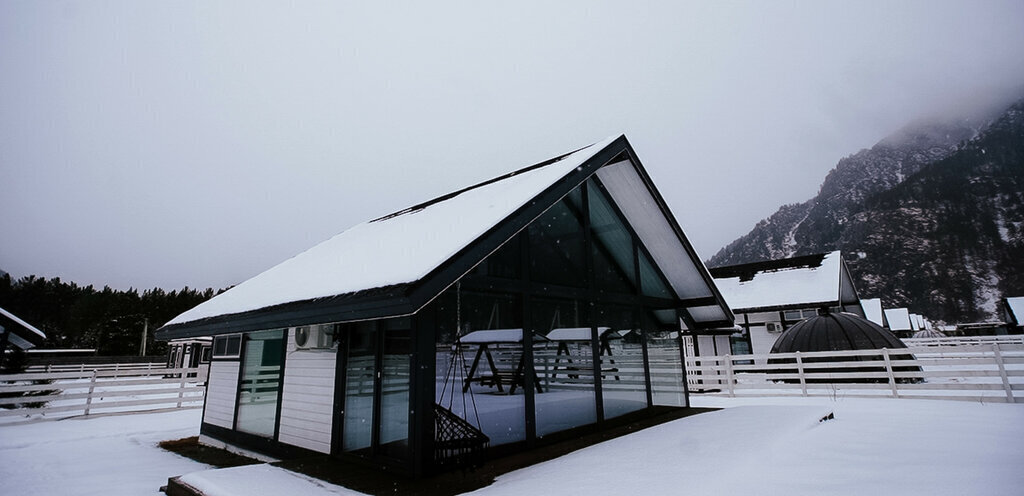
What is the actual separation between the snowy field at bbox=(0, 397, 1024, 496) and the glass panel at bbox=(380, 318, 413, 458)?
2.35ft

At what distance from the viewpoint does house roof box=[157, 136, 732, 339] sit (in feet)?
13.4

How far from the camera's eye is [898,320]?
1483 inches

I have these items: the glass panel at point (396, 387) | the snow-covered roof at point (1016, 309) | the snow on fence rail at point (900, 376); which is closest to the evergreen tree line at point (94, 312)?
the glass panel at point (396, 387)

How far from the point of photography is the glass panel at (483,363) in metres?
4.92

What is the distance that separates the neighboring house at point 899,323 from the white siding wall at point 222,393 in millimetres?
44702

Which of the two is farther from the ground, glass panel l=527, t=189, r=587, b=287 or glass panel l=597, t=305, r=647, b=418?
glass panel l=527, t=189, r=587, b=287

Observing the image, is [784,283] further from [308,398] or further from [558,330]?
[308,398]

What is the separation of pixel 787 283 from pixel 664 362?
1579 centimetres

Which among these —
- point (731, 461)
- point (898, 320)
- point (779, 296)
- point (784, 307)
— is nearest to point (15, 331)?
point (731, 461)

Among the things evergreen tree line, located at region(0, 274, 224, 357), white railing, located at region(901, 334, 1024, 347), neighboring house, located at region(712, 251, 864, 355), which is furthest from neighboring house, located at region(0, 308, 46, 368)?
evergreen tree line, located at region(0, 274, 224, 357)

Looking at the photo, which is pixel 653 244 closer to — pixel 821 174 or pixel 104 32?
pixel 821 174

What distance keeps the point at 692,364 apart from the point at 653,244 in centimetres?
885

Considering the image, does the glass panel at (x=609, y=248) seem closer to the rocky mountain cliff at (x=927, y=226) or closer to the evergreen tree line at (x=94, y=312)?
the evergreen tree line at (x=94, y=312)

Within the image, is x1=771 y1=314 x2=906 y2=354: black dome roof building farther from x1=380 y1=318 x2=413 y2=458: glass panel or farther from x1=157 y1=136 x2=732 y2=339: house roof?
x1=380 y1=318 x2=413 y2=458: glass panel
